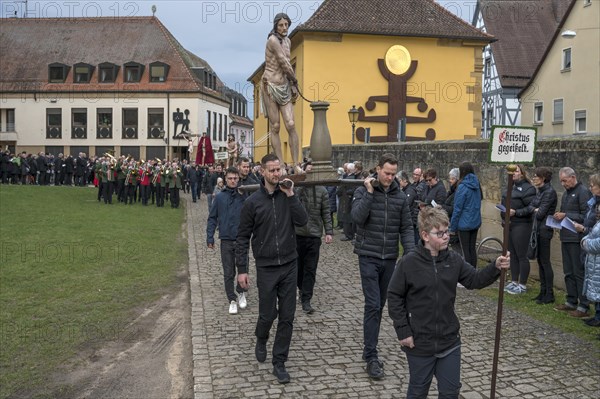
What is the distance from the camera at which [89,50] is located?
188 feet

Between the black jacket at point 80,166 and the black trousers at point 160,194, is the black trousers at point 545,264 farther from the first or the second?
the black jacket at point 80,166

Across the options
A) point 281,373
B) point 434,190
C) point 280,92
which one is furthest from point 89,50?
point 281,373

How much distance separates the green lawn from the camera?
25.6 feet

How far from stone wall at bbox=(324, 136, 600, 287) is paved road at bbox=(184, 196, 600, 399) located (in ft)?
7.28

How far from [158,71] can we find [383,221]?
52.0m

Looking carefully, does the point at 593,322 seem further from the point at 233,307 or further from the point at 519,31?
the point at 519,31

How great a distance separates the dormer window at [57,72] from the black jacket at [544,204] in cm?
5307

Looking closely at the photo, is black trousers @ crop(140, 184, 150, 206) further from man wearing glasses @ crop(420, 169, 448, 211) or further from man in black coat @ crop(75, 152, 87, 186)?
man wearing glasses @ crop(420, 169, 448, 211)

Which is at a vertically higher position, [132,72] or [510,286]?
[132,72]

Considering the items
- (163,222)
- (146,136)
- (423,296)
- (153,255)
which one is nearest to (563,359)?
(423,296)

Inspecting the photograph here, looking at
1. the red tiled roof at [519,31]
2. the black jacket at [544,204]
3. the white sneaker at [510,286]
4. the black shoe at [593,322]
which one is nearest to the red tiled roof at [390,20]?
the red tiled roof at [519,31]

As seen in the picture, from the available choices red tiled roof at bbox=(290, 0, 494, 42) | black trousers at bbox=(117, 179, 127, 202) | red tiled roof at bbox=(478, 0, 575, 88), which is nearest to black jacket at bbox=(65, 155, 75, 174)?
black trousers at bbox=(117, 179, 127, 202)

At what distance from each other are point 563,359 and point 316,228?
381 cm

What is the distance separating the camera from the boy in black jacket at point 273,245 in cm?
688
